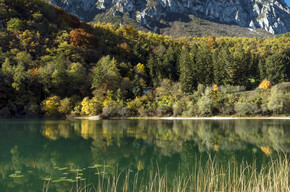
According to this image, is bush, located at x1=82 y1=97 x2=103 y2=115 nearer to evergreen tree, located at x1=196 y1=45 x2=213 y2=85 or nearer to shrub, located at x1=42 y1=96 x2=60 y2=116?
shrub, located at x1=42 y1=96 x2=60 y2=116

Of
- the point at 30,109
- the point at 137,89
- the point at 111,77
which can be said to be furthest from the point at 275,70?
the point at 30,109

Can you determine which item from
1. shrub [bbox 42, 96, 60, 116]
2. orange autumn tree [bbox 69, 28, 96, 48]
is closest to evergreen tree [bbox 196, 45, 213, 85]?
orange autumn tree [bbox 69, 28, 96, 48]

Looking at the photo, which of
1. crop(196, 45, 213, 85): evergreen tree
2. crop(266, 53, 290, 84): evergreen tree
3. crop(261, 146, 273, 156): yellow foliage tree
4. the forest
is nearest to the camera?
crop(261, 146, 273, 156): yellow foliage tree

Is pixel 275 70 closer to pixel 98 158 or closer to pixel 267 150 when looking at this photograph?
pixel 267 150

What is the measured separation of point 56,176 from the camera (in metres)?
11.7

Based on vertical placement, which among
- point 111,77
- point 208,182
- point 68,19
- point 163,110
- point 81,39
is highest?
point 68,19

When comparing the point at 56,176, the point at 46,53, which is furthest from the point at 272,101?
the point at 46,53

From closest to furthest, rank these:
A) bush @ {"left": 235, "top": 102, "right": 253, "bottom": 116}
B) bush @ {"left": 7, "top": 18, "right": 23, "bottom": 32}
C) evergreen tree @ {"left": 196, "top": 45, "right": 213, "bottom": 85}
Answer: bush @ {"left": 235, "top": 102, "right": 253, "bottom": 116} → evergreen tree @ {"left": 196, "top": 45, "right": 213, "bottom": 85} → bush @ {"left": 7, "top": 18, "right": 23, "bottom": 32}

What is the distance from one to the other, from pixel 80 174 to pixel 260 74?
2834 inches

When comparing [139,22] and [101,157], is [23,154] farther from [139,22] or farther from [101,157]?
[139,22]

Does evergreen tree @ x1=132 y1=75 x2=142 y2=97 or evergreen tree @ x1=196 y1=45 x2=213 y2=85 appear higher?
evergreen tree @ x1=196 y1=45 x2=213 y2=85

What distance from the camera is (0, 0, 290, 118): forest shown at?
185 feet

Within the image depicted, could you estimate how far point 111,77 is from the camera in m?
64.4

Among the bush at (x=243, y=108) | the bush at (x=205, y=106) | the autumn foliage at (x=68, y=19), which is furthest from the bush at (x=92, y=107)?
the autumn foliage at (x=68, y=19)
